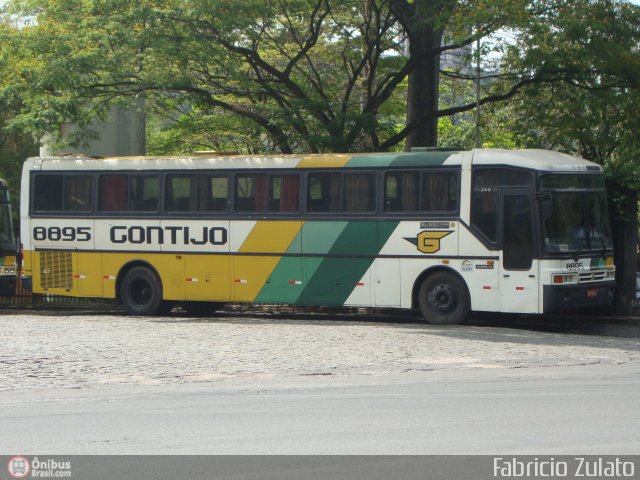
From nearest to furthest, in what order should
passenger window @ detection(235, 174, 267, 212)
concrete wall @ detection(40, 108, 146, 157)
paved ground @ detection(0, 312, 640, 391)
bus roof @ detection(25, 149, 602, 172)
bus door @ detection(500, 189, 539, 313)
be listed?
paved ground @ detection(0, 312, 640, 391), bus door @ detection(500, 189, 539, 313), bus roof @ detection(25, 149, 602, 172), passenger window @ detection(235, 174, 267, 212), concrete wall @ detection(40, 108, 146, 157)

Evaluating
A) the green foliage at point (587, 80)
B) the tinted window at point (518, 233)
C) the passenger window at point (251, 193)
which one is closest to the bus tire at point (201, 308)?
the passenger window at point (251, 193)

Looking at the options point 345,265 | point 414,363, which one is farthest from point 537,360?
point 345,265

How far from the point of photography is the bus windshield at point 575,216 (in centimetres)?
2053

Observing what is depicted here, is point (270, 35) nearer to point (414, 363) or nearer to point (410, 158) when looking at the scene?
point (410, 158)

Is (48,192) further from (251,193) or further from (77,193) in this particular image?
(251,193)

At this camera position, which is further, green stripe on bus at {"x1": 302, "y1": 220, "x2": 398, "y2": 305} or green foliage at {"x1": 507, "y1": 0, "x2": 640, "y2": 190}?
green foliage at {"x1": 507, "y1": 0, "x2": 640, "y2": 190}

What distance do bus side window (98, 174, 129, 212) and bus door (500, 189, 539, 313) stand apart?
813 centimetres

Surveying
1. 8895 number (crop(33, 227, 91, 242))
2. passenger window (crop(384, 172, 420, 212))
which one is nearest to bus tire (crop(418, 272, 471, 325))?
passenger window (crop(384, 172, 420, 212))

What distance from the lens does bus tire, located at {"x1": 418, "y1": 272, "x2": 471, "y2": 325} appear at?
69.4ft

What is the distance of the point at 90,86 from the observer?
26.1 m

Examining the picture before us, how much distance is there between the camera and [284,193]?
904 inches

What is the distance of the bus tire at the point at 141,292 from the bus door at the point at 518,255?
7.47 m

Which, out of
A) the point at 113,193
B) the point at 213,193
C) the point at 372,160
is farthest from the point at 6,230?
the point at 372,160
